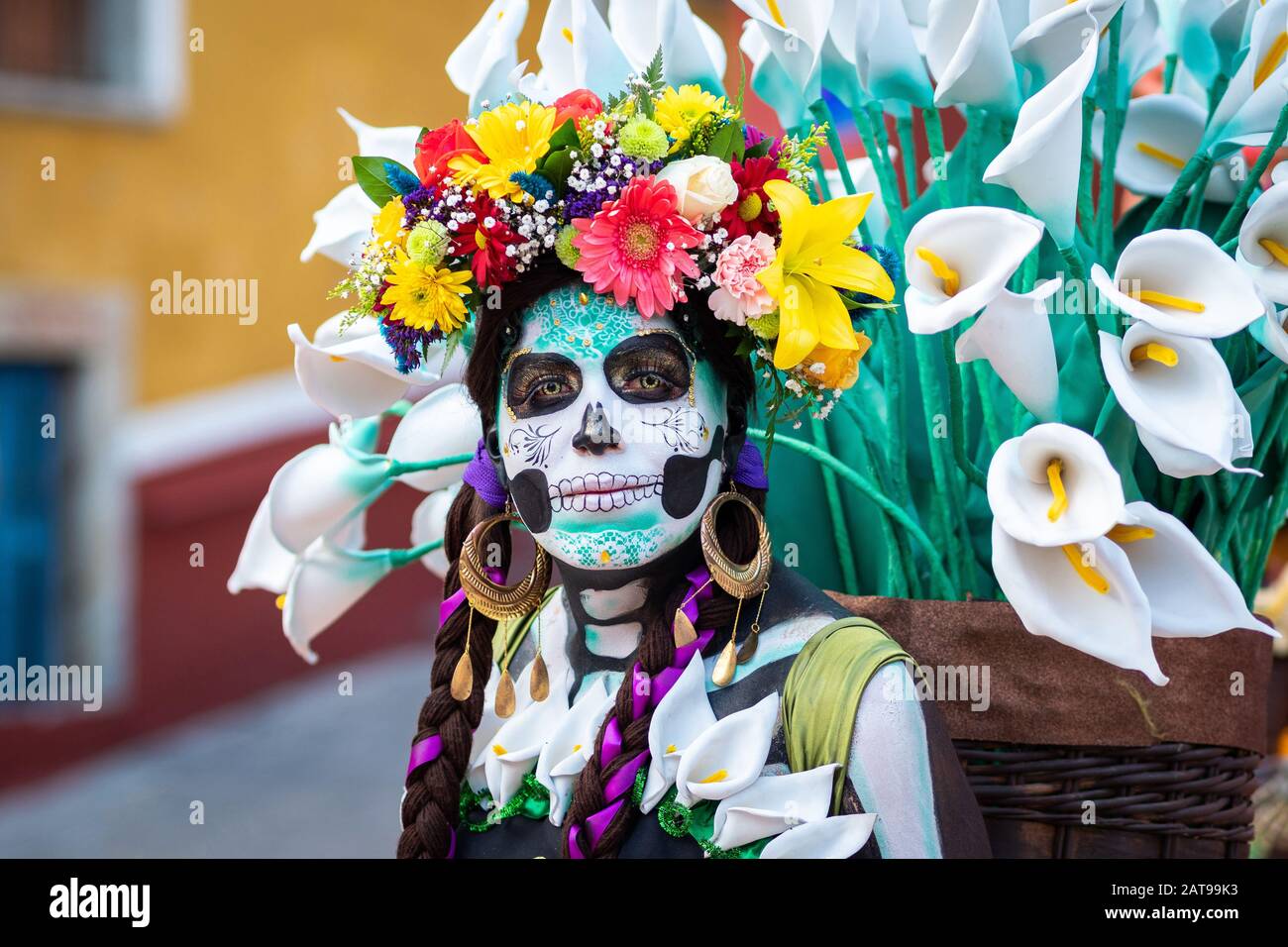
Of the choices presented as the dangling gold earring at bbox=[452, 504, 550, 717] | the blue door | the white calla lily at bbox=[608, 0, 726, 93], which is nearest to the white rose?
the white calla lily at bbox=[608, 0, 726, 93]

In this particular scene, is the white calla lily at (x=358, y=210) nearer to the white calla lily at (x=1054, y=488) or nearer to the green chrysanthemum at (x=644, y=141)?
the green chrysanthemum at (x=644, y=141)

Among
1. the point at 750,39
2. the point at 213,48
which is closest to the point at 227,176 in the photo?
the point at 213,48

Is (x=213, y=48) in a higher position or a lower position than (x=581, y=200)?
higher

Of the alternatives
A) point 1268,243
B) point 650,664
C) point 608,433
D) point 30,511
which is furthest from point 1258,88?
point 30,511

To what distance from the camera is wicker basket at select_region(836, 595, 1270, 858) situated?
5.46ft

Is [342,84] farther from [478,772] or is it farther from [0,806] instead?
[478,772]

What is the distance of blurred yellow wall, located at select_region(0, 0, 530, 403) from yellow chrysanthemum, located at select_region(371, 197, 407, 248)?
3.47 metres

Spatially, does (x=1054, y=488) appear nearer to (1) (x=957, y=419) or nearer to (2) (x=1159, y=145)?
(1) (x=957, y=419)

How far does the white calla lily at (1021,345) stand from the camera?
142 cm

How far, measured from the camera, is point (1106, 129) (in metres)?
1.74

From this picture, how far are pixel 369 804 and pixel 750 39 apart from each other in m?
3.75

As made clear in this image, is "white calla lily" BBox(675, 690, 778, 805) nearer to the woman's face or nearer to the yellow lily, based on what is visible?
the woman's face

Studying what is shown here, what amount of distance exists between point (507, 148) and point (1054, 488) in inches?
27.1
